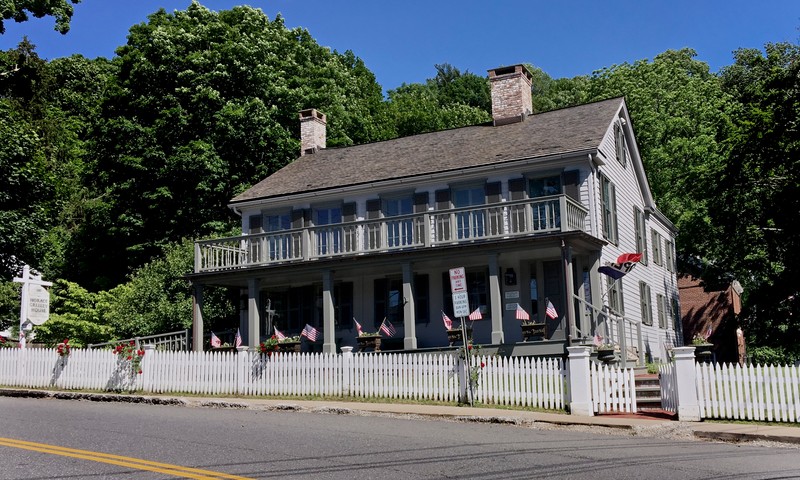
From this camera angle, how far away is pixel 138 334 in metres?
28.1

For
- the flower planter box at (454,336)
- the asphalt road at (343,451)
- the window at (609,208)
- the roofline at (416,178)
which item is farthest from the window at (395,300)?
the asphalt road at (343,451)

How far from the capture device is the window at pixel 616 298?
2241 centimetres

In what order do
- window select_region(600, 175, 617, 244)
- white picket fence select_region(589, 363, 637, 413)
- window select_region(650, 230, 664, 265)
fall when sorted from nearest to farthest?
white picket fence select_region(589, 363, 637, 413)
window select_region(600, 175, 617, 244)
window select_region(650, 230, 664, 265)

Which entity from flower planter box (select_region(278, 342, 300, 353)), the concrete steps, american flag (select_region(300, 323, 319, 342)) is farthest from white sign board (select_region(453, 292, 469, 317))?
american flag (select_region(300, 323, 319, 342))

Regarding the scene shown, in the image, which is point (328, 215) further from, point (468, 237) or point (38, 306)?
point (38, 306)

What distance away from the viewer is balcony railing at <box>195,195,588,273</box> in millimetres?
20812

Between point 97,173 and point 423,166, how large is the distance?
792 inches

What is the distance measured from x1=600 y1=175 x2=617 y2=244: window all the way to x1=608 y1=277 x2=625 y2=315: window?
1.30 metres

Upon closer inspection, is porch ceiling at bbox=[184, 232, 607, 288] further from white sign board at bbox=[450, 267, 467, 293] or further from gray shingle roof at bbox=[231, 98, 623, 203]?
white sign board at bbox=[450, 267, 467, 293]

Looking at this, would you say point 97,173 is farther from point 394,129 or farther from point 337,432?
point 337,432

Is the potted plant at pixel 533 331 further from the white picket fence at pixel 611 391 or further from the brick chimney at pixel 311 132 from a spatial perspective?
the brick chimney at pixel 311 132

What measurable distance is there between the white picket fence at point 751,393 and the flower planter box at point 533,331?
23.7 ft

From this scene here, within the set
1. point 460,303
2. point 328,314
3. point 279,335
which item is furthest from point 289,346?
point 460,303

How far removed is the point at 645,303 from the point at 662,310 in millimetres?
3076
